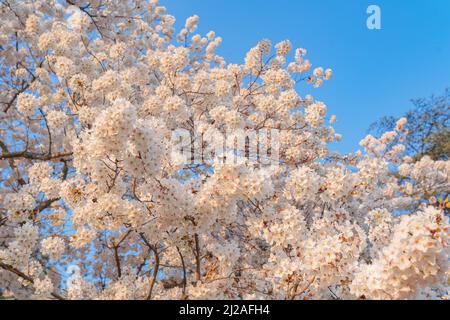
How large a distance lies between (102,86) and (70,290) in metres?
3.82

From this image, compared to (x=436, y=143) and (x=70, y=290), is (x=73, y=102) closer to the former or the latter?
(x=70, y=290)

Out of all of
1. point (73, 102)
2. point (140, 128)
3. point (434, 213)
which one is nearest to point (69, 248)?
point (73, 102)

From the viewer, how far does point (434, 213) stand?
303cm

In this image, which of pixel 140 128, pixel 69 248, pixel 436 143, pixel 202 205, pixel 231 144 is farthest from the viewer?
pixel 436 143

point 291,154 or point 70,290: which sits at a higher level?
point 291,154

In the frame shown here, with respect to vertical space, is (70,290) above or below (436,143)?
below

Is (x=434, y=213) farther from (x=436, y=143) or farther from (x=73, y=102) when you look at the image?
(x=436, y=143)

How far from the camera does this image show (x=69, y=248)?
9469 mm

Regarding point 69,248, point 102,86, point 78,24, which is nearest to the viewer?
point 102,86

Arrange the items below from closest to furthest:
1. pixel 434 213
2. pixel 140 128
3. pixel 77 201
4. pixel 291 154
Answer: pixel 434 213 < pixel 140 128 < pixel 77 201 < pixel 291 154
